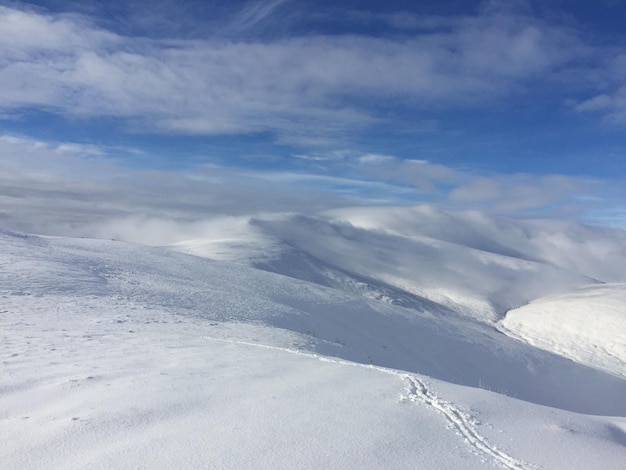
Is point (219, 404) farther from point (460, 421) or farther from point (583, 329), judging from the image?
point (583, 329)

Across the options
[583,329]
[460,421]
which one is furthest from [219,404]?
[583,329]

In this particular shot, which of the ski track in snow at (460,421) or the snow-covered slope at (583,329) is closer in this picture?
the ski track in snow at (460,421)

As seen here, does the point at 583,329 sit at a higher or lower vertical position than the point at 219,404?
lower

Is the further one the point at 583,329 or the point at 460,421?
the point at 583,329

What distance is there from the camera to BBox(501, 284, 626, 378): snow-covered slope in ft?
153

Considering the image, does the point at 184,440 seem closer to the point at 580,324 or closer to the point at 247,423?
the point at 247,423

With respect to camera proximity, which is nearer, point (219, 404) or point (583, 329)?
point (219, 404)

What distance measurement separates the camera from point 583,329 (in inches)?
2143

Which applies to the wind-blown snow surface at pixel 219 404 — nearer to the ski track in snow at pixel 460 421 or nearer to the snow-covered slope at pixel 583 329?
the ski track in snow at pixel 460 421

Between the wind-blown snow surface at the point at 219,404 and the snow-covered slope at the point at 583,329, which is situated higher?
the wind-blown snow surface at the point at 219,404

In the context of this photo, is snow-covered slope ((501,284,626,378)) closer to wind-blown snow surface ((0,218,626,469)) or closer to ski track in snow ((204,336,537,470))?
wind-blown snow surface ((0,218,626,469))

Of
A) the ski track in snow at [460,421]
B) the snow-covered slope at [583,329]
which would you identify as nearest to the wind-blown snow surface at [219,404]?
the ski track in snow at [460,421]

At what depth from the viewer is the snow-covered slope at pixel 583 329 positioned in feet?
153

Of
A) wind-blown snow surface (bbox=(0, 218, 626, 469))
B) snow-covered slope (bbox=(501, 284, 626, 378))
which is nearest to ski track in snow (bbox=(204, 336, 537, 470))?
wind-blown snow surface (bbox=(0, 218, 626, 469))
